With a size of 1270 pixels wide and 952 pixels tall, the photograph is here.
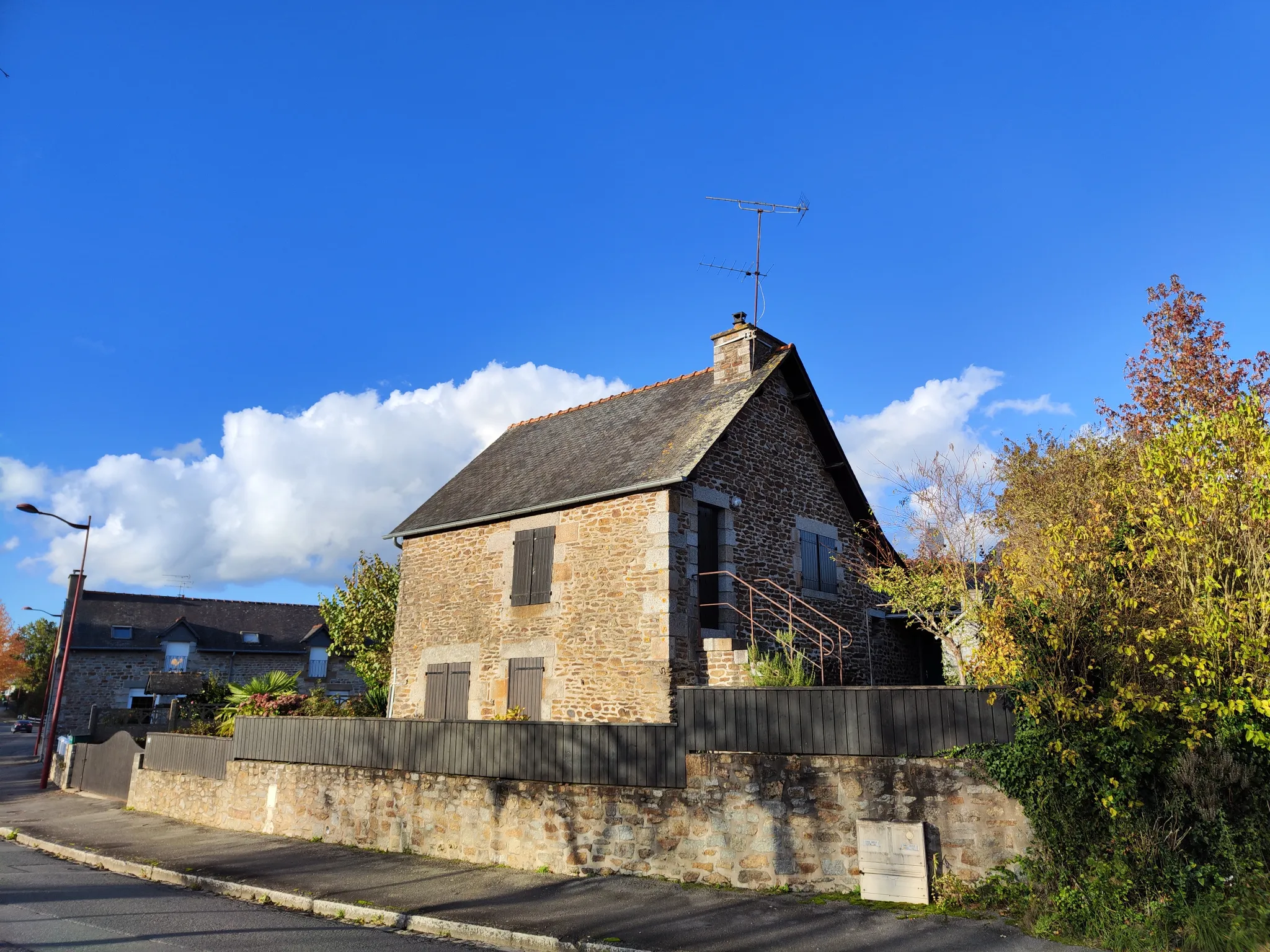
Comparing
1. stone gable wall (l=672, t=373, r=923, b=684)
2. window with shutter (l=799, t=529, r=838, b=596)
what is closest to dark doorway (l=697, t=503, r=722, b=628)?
stone gable wall (l=672, t=373, r=923, b=684)

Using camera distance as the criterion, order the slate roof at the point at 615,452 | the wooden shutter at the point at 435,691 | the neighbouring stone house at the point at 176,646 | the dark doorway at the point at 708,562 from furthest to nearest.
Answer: the neighbouring stone house at the point at 176,646 → the wooden shutter at the point at 435,691 → the slate roof at the point at 615,452 → the dark doorway at the point at 708,562

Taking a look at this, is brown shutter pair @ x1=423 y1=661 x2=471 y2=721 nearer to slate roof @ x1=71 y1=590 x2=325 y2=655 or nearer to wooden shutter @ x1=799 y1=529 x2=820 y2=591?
wooden shutter @ x1=799 y1=529 x2=820 y2=591

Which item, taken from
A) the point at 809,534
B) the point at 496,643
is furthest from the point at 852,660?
the point at 496,643

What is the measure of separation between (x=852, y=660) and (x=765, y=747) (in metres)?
6.85

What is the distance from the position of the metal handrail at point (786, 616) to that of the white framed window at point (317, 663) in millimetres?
28842

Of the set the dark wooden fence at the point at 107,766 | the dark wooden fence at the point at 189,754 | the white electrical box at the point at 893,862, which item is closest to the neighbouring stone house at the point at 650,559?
the dark wooden fence at the point at 189,754

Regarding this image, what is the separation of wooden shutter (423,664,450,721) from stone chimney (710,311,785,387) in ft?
24.7

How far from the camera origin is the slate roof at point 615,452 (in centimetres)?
1366

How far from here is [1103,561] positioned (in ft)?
25.9

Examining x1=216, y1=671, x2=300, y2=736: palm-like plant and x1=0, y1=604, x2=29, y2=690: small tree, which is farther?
x1=0, y1=604, x2=29, y2=690: small tree

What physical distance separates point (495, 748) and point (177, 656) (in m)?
29.7

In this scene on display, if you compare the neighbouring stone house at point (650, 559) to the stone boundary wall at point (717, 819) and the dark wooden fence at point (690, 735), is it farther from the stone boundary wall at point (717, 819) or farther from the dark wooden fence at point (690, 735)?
the stone boundary wall at point (717, 819)

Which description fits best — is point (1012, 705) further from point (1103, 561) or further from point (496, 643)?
point (496, 643)

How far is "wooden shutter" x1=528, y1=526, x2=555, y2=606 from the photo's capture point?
45.8 feet
